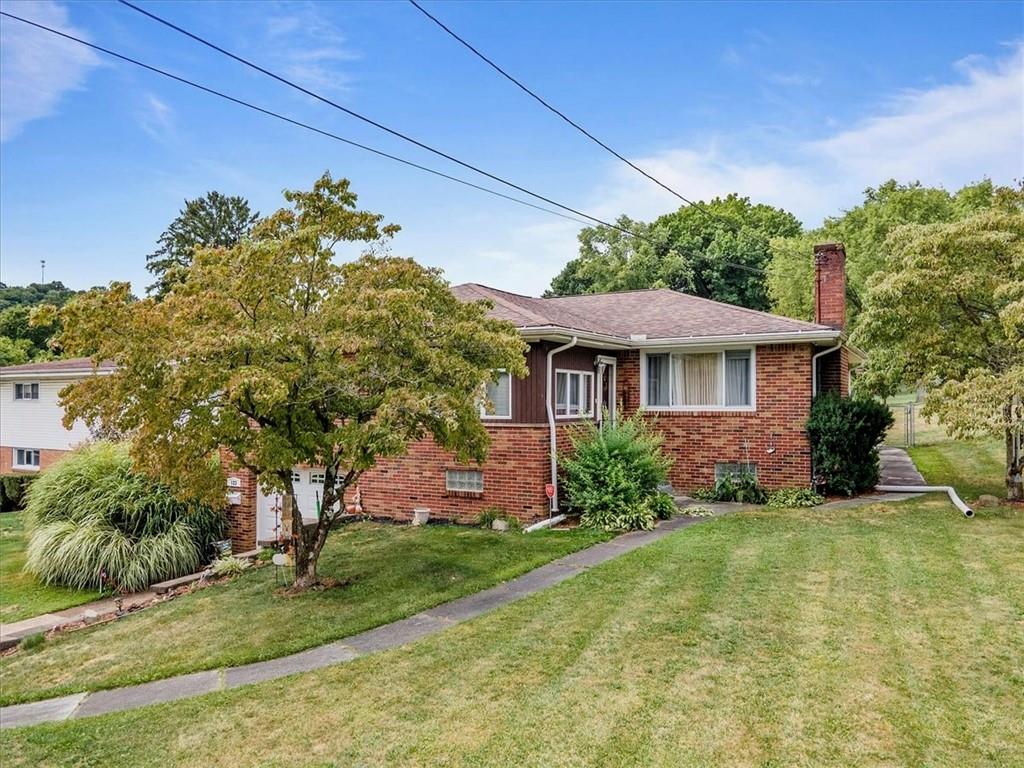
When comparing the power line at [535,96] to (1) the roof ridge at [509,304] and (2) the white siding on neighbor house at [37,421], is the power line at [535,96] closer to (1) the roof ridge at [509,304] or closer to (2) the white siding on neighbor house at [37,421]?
(1) the roof ridge at [509,304]

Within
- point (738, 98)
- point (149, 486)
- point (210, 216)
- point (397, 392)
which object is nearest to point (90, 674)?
point (397, 392)

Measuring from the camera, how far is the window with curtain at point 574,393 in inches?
520

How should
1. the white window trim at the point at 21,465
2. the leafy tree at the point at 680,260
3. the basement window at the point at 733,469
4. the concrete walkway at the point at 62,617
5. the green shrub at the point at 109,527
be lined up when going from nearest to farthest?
the concrete walkway at the point at 62,617
the green shrub at the point at 109,527
the basement window at the point at 733,469
the white window trim at the point at 21,465
the leafy tree at the point at 680,260

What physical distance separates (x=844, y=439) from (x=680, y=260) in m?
23.9

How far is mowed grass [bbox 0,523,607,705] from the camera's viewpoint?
6.74 m

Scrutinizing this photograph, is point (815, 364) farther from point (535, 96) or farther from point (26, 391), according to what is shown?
point (26, 391)

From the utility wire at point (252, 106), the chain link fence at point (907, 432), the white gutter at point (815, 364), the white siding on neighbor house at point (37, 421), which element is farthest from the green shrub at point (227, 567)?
the chain link fence at point (907, 432)

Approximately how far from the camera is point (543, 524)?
1183 cm

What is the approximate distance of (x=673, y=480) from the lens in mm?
14828

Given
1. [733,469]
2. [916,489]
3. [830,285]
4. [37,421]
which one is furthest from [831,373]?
[37,421]

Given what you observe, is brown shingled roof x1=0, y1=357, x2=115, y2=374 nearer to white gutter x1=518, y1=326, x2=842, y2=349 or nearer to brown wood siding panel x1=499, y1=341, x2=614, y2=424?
brown wood siding panel x1=499, y1=341, x2=614, y2=424

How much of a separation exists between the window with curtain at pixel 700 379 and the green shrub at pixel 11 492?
57.9ft

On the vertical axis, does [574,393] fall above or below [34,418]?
above

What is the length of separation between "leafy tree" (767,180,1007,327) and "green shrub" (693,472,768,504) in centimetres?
1409
